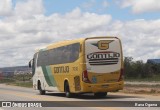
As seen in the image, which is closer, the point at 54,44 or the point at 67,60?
the point at 67,60

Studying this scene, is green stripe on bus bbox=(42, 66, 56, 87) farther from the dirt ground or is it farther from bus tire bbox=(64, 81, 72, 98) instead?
the dirt ground

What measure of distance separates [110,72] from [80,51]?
2.00 meters

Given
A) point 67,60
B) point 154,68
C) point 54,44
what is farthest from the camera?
point 154,68

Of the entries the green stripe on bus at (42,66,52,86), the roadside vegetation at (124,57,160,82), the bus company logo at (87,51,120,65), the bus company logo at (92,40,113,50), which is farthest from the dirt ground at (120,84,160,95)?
the roadside vegetation at (124,57,160,82)

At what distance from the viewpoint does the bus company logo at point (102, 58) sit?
86.3 ft

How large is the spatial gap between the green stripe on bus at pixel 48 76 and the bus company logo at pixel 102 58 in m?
5.69

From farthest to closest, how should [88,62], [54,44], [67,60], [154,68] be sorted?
[154,68] → [54,44] → [67,60] → [88,62]

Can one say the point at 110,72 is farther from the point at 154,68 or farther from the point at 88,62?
the point at 154,68

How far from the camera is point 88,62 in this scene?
2622cm

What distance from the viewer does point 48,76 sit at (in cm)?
3253

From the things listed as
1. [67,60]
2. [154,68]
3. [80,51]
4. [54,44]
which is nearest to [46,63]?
[54,44]

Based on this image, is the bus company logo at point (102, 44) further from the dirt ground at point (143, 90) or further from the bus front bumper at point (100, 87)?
the dirt ground at point (143, 90)

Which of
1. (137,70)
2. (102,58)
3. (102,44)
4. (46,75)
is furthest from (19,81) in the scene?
(102,44)

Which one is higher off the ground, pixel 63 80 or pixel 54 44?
pixel 54 44
